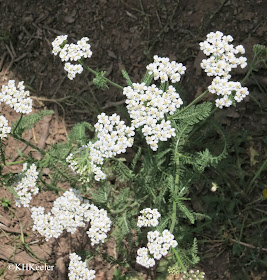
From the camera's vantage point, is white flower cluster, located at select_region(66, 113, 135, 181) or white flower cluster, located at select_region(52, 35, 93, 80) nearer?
white flower cluster, located at select_region(66, 113, 135, 181)

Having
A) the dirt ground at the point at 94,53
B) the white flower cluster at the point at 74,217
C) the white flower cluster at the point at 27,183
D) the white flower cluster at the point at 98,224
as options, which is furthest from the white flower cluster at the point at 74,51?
the dirt ground at the point at 94,53

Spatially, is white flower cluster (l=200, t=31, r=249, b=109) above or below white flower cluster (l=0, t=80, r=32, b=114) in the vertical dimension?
above

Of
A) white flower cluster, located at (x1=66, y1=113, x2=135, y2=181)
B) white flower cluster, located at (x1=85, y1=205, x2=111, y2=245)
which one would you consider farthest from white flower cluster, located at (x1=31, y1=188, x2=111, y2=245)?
white flower cluster, located at (x1=66, y1=113, x2=135, y2=181)

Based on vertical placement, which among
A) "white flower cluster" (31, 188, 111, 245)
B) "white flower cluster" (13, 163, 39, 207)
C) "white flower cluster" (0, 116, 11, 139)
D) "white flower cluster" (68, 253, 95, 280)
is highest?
"white flower cluster" (0, 116, 11, 139)

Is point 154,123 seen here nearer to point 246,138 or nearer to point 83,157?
point 83,157

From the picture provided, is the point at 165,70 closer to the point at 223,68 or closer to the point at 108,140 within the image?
the point at 223,68

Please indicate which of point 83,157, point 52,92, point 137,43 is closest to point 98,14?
point 137,43

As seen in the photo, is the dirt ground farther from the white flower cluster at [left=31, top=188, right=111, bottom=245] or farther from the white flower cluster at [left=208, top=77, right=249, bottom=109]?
the white flower cluster at [left=208, top=77, right=249, bottom=109]

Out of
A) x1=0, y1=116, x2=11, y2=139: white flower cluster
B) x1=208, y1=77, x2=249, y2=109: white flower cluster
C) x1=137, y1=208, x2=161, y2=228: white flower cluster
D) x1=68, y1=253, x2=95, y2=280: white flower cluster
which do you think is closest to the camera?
x1=208, y1=77, x2=249, y2=109: white flower cluster
